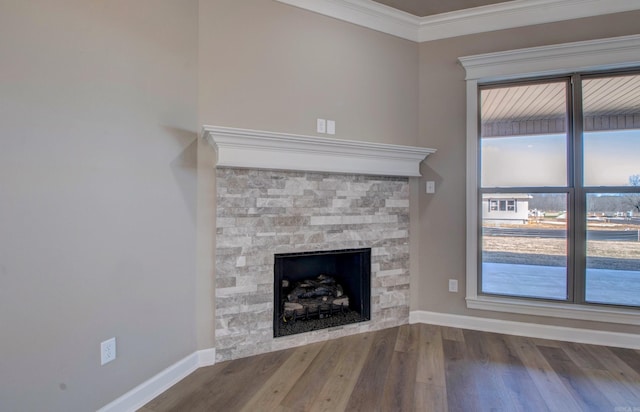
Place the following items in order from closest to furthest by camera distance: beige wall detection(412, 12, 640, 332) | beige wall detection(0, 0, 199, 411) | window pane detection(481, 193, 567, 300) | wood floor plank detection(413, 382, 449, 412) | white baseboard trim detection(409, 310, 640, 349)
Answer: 1. beige wall detection(0, 0, 199, 411)
2. wood floor plank detection(413, 382, 449, 412)
3. white baseboard trim detection(409, 310, 640, 349)
4. window pane detection(481, 193, 567, 300)
5. beige wall detection(412, 12, 640, 332)

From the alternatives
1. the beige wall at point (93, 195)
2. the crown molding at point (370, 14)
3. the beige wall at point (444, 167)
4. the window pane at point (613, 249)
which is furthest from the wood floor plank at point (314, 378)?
the crown molding at point (370, 14)

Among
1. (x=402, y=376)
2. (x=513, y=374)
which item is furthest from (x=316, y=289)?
(x=513, y=374)

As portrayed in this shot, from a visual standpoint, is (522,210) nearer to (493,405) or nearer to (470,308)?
(470,308)

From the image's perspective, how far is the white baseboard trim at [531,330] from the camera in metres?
2.44

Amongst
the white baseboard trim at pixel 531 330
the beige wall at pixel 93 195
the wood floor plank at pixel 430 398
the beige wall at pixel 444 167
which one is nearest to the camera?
the beige wall at pixel 93 195

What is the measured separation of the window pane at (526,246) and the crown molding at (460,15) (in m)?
1.53

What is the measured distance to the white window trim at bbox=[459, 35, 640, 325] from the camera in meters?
2.44

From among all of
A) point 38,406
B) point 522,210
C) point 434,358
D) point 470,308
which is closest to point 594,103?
point 522,210

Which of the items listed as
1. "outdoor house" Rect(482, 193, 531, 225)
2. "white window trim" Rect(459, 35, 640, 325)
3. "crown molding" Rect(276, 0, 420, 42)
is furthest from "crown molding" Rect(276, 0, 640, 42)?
"outdoor house" Rect(482, 193, 531, 225)

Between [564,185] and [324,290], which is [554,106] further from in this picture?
[324,290]

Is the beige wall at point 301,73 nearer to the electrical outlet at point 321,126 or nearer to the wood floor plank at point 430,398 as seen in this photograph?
the electrical outlet at point 321,126

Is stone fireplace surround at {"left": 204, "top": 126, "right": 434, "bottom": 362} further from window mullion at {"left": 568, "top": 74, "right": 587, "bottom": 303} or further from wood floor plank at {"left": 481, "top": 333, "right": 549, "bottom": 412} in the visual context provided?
window mullion at {"left": 568, "top": 74, "right": 587, "bottom": 303}

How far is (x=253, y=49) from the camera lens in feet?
7.54

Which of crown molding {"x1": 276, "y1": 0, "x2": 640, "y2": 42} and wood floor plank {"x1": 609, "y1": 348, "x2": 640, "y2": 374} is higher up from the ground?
crown molding {"x1": 276, "y1": 0, "x2": 640, "y2": 42}
